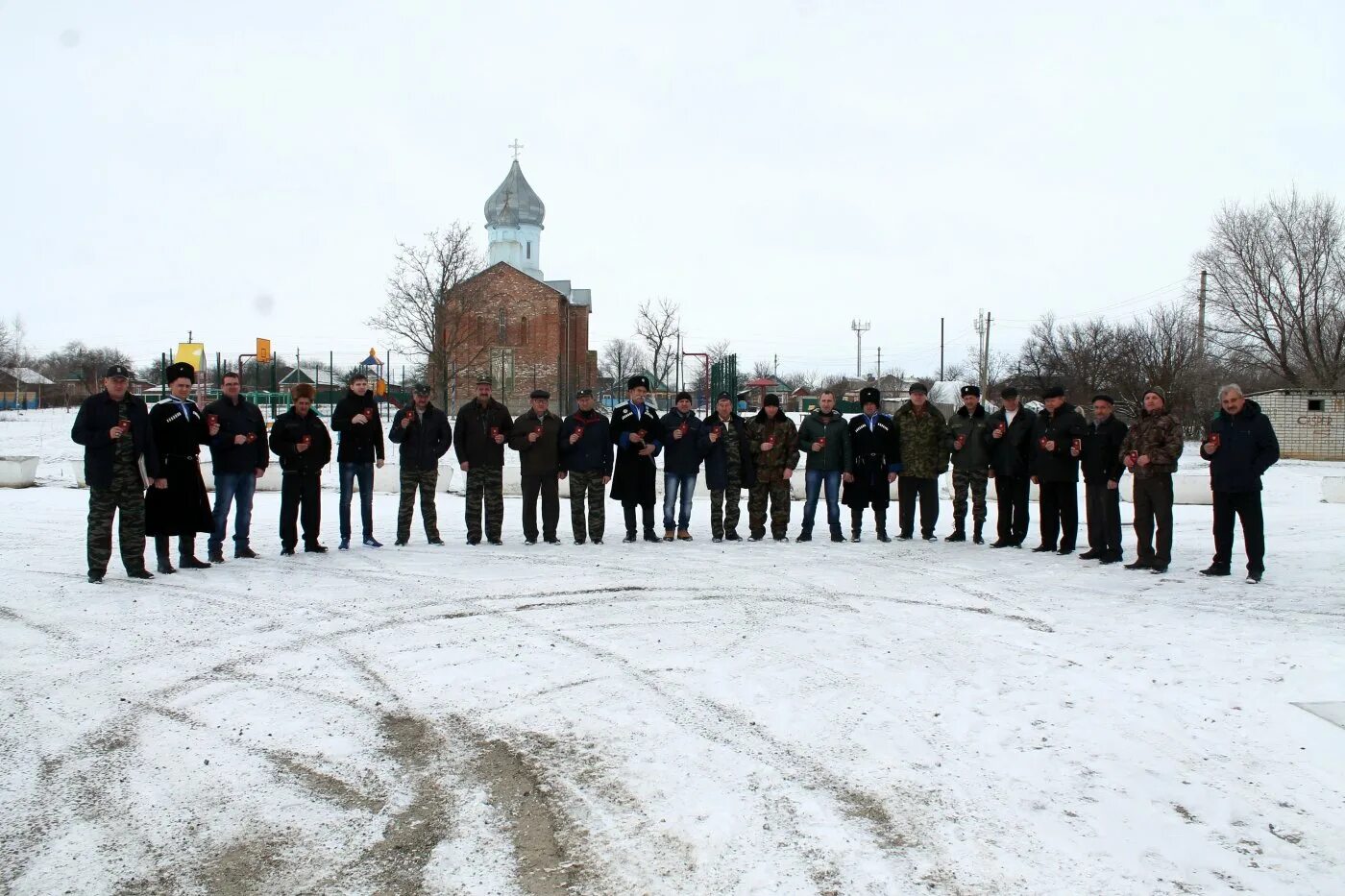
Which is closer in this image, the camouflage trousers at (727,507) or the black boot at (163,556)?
the black boot at (163,556)

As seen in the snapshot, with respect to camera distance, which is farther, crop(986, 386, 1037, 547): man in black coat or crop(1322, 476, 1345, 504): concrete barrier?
crop(1322, 476, 1345, 504): concrete barrier

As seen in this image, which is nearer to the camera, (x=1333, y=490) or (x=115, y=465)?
(x=115, y=465)

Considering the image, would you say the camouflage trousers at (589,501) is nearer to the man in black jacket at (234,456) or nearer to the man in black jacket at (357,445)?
the man in black jacket at (357,445)

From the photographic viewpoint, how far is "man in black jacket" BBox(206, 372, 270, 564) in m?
8.71

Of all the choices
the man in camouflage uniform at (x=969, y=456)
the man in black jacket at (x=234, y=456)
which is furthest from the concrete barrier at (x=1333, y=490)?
the man in black jacket at (x=234, y=456)

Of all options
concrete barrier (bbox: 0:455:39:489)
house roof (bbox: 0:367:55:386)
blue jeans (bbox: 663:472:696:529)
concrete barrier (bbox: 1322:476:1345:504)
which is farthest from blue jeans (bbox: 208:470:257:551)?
house roof (bbox: 0:367:55:386)

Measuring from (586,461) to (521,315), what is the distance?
4262 centimetres

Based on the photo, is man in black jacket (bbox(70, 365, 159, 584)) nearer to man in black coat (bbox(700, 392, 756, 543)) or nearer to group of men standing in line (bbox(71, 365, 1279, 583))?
group of men standing in line (bbox(71, 365, 1279, 583))

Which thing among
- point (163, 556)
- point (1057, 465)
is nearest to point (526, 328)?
point (1057, 465)

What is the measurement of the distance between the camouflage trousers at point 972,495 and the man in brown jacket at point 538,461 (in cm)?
449

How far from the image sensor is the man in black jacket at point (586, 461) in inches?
407

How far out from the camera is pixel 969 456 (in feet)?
34.8

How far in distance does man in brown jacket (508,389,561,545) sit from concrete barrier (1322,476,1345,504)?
12853 millimetres

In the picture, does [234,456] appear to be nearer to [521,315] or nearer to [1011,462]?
[1011,462]
